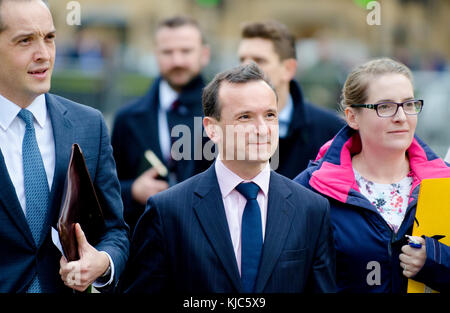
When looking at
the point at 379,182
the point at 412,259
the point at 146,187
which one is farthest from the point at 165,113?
the point at 412,259

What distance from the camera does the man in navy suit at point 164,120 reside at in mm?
5570

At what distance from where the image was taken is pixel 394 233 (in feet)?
12.1

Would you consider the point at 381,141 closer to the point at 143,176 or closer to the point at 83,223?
the point at 83,223

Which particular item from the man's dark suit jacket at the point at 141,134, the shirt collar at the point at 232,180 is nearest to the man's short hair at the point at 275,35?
the man's dark suit jacket at the point at 141,134

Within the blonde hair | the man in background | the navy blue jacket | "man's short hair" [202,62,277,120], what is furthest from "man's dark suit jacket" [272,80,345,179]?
"man's short hair" [202,62,277,120]

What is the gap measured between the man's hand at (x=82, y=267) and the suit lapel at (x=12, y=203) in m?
0.22

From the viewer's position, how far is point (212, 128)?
3.54 metres

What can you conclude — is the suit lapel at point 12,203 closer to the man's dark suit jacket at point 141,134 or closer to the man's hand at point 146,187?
the man's hand at point 146,187

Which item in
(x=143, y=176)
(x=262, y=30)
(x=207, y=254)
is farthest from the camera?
(x=262, y=30)

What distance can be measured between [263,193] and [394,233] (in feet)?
2.50

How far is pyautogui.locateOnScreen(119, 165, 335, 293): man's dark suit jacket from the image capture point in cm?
324

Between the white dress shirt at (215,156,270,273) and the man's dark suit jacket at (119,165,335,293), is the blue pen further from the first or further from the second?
the white dress shirt at (215,156,270,273)
